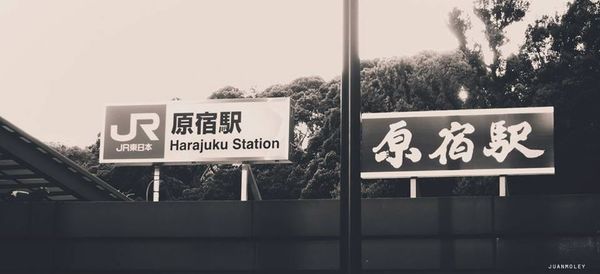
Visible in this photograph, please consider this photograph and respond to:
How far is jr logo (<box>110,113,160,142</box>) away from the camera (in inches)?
765

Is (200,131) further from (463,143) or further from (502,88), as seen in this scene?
(502,88)

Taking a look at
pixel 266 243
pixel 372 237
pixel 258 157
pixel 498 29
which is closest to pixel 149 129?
pixel 258 157

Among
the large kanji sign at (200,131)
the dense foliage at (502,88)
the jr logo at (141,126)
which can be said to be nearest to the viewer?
the large kanji sign at (200,131)

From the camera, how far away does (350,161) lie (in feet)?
24.5

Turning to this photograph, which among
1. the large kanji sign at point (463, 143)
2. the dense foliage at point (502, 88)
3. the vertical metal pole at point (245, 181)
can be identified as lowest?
the vertical metal pole at point (245, 181)

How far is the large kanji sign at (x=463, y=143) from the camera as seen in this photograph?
675 inches

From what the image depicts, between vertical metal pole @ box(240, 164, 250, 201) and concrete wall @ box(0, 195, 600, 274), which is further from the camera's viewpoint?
vertical metal pole @ box(240, 164, 250, 201)

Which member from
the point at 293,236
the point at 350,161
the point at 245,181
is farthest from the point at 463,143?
the point at 350,161

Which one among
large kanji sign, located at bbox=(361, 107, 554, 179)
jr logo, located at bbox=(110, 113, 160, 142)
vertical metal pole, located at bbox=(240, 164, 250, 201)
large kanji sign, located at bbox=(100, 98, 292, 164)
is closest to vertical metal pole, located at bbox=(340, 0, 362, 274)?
large kanji sign, located at bbox=(361, 107, 554, 179)

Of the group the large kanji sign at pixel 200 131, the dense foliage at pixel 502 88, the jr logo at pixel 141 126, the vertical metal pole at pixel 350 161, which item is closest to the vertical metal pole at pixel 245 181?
the large kanji sign at pixel 200 131

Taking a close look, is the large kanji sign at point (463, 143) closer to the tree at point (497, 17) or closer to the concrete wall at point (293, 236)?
the concrete wall at point (293, 236)

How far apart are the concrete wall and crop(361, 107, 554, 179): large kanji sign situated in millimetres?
2597

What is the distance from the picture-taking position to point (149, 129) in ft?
63.9

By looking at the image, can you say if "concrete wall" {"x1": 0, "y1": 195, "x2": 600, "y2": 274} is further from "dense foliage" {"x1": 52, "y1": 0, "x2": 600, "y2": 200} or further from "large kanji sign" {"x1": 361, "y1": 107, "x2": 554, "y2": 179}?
"dense foliage" {"x1": 52, "y1": 0, "x2": 600, "y2": 200}
